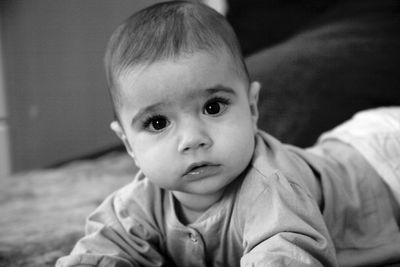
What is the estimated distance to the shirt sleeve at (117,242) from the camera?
902 mm

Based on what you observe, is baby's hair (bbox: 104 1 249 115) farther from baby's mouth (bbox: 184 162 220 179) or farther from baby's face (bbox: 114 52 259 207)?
baby's mouth (bbox: 184 162 220 179)

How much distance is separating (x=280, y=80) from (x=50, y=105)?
74.5 inches

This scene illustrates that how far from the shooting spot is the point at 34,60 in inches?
115

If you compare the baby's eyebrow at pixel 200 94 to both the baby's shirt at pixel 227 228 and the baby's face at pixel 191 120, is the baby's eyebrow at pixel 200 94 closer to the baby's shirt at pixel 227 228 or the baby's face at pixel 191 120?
the baby's face at pixel 191 120

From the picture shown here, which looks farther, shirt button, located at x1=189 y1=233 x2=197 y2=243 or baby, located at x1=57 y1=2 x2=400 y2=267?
shirt button, located at x1=189 y1=233 x2=197 y2=243

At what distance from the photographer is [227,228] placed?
89cm

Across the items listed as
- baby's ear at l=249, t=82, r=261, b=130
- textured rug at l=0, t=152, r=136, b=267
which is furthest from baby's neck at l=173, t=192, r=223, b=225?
textured rug at l=0, t=152, r=136, b=267


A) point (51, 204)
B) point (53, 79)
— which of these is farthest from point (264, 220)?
point (53, 79)

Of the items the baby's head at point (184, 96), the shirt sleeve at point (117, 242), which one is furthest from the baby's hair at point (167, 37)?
the shirt sleeve at point (117, 242)

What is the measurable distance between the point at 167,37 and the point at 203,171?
0.20m

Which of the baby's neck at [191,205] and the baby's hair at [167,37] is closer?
the baby's hair at [167,37]

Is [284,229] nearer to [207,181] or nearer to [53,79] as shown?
[207,181]

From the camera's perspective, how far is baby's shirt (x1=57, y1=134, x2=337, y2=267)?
748mm

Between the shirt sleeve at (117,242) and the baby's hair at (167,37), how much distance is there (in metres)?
0.21
